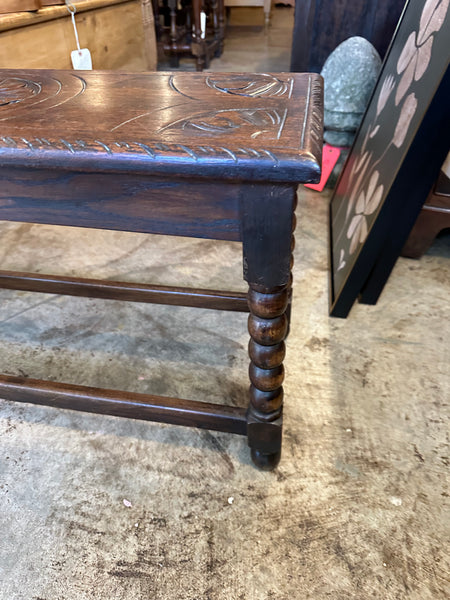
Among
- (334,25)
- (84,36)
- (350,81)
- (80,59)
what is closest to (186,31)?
(334,25)

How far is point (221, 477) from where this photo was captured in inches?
38.4

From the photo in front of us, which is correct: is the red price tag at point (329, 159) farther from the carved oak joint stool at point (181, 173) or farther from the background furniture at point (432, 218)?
the carved oak joint stool at point (181, 173)

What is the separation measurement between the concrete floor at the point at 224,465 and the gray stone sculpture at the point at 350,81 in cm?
96

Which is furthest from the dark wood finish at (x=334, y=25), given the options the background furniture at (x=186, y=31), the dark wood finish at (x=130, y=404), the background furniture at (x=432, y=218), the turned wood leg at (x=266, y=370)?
the dark wood finish at (x=130, y=404)

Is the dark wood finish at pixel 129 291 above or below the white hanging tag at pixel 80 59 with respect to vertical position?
below

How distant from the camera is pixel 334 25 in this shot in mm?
2418

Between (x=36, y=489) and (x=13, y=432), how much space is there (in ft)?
0.62

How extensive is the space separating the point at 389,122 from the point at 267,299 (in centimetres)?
92

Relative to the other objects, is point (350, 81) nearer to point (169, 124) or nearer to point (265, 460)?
point (169, 124)

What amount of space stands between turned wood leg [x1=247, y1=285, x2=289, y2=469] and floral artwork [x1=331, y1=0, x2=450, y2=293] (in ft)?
2.00

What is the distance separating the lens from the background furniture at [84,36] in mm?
1697

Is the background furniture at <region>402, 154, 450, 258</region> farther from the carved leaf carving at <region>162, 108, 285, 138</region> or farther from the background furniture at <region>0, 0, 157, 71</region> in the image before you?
the background furniture at <region>0, 0, 157, 71</region>

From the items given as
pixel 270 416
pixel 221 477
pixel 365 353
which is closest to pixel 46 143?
pixel 270 416

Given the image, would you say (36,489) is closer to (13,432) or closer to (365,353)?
(13,432)
